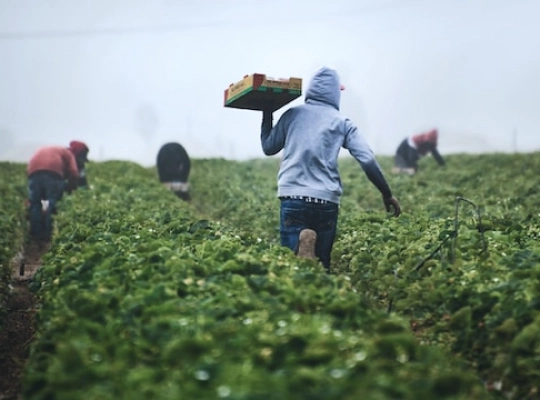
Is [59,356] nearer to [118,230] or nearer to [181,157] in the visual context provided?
Answer: [118,230]

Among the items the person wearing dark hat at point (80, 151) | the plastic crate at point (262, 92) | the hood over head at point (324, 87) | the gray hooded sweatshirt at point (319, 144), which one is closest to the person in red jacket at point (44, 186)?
the person wearing dark hat at point (80, 151)

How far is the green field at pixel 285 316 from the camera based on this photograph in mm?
2898

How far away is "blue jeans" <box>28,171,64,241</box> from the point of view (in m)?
12.9

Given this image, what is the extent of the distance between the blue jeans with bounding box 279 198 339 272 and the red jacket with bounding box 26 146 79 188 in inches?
311

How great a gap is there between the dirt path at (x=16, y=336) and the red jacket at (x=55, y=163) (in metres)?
2.82

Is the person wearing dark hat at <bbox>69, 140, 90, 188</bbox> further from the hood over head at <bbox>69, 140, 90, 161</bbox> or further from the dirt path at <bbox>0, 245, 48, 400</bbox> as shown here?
the dirt path at <bbox>0, 245, 48, 400</bbox>

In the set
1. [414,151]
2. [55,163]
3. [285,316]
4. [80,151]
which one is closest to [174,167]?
[80,151]

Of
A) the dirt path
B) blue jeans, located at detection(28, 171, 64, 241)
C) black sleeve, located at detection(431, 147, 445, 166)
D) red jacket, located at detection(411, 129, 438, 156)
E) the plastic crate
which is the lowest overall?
the dirt path

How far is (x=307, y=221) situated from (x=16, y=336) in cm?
301

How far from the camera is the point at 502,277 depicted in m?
4.77

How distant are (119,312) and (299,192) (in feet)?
8.31

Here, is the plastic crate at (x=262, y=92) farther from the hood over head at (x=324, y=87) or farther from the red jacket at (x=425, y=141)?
the red jacket at (x=425, y=141)

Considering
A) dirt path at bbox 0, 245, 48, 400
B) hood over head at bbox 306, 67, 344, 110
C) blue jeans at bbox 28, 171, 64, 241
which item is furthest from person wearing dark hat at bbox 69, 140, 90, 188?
hood over head at bbox 306, 67, 344, 110

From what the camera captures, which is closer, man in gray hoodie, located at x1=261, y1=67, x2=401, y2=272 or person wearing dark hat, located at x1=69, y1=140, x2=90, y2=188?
man in gray hoodie, located at x1=261, y1=67, x2=401, y2=272
